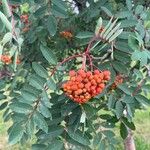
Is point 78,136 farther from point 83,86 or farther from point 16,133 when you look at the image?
point 83,86

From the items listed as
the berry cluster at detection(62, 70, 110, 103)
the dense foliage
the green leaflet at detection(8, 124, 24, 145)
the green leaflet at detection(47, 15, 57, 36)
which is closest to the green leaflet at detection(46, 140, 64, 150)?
the dense foliage

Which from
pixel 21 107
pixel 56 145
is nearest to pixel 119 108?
pixel 56 145

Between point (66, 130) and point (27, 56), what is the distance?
0.64 m

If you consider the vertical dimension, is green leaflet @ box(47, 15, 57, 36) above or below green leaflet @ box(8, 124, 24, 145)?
above

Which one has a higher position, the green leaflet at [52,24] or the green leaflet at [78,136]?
the green leaflet at [52,24]

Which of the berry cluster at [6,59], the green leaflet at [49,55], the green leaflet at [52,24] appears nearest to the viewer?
the green leaflet at [49,55]

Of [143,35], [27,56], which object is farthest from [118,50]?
[27,56]

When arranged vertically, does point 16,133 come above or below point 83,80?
below

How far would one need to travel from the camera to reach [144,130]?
416 centimetres

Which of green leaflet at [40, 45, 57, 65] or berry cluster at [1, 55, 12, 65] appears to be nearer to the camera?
green leaflet at [40, 45, 57, 65]

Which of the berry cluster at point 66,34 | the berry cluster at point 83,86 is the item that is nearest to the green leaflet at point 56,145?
the berry cluster at point 83,86

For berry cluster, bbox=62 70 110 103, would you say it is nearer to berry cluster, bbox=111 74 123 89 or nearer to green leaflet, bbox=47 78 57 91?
green leaflet, bbox=47 78 57 91

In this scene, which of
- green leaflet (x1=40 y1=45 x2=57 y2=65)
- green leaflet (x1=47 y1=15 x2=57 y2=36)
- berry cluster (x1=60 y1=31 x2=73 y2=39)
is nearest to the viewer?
green leaflet (x1=40 y1=45 x2=57 y2=65)

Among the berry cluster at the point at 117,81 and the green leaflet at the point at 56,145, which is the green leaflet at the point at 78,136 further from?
the berry cluster at the point at 117,81
